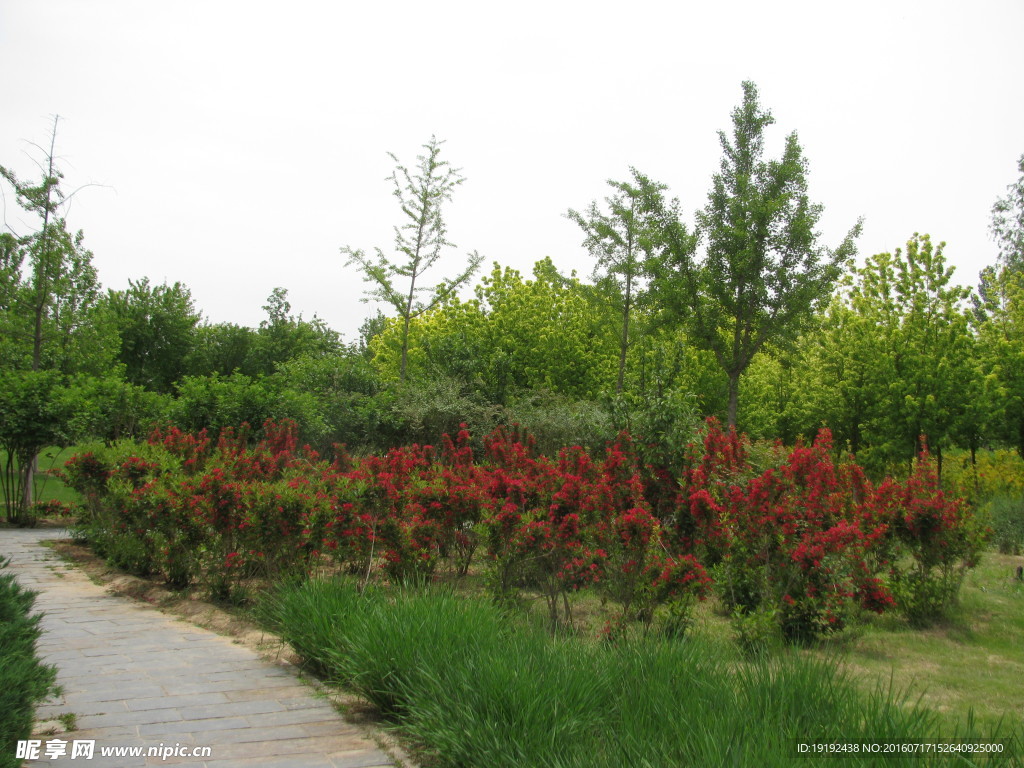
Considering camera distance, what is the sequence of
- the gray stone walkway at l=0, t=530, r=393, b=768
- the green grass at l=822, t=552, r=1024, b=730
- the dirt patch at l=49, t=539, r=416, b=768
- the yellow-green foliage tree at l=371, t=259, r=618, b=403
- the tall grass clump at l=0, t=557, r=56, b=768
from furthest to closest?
the yellow-green foliage tree at l=371, t=259, r=618, b=403 < the green grass at l=822, t=552, r=1024, b=730 < the dirt patch at l=49, t=539, r=416, b=768 < the gray stone walkway at l=0, t=530, r=393, b=768 < the tall grass clump at l=0, t=557, r=56, b=768

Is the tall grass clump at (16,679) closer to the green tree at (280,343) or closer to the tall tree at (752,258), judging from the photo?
the tall tree at (752,258)

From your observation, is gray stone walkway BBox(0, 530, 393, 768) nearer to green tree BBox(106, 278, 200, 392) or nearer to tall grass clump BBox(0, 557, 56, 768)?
tall grass clump BBox(0, 557, 56, 768)

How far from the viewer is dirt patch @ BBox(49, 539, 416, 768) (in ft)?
13.7

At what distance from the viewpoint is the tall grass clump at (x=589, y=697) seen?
117 inches

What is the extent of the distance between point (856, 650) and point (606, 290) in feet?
50.3

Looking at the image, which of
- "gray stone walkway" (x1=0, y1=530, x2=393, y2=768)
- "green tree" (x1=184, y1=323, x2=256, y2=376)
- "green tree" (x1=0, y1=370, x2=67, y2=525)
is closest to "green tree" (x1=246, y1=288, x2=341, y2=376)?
"green tree" (x1=184, y1=323, x2=256, y2=376)

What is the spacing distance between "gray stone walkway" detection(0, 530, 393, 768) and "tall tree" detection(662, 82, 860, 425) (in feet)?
39.1

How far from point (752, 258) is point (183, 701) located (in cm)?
1368

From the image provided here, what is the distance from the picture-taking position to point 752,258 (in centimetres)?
1530

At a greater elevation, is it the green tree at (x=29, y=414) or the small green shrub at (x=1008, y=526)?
the green tree at (x=29, y=414)

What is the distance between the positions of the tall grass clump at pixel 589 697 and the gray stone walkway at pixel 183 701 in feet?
1.12

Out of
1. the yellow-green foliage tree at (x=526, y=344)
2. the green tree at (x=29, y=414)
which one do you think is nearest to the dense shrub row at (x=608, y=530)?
the green tree at (x=29, y=414)

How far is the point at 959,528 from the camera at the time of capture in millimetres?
7316

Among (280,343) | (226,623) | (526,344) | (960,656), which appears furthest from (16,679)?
(280,343)
